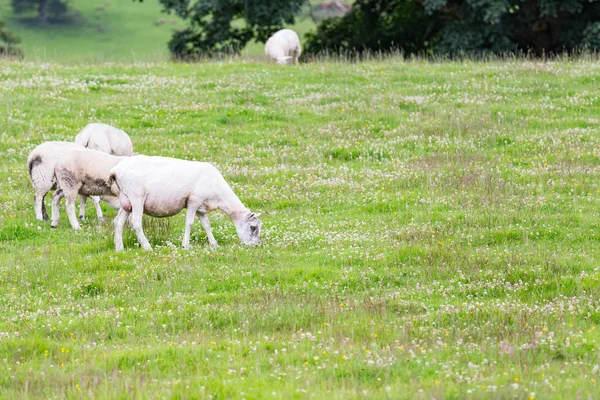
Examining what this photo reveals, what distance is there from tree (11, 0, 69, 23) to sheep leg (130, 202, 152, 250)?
8411 centimetres

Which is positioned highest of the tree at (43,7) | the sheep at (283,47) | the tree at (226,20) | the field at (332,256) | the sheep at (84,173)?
the tree at (43,7)

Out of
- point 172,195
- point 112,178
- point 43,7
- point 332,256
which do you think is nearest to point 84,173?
point 112,178

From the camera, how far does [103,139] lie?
17.3 metres

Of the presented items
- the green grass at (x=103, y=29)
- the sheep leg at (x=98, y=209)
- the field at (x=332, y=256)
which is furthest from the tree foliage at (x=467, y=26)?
the green grass at (x=103, y=29)

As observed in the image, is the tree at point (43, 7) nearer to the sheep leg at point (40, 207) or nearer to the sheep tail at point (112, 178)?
the sheep leg at point (40, 207)

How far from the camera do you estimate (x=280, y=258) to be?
13.0m

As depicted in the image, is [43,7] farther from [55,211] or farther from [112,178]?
[112,178]

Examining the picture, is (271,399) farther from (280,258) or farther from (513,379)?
(280,258)

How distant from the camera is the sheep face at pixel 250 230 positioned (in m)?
13.9

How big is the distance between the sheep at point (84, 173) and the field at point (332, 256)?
2.41 feet

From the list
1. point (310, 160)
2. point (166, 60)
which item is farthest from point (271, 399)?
point (166, 60)

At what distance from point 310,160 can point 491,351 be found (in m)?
11.8

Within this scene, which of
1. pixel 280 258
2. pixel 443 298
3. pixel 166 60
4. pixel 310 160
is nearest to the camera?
pixel 443 298

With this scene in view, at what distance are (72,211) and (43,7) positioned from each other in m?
85.0
